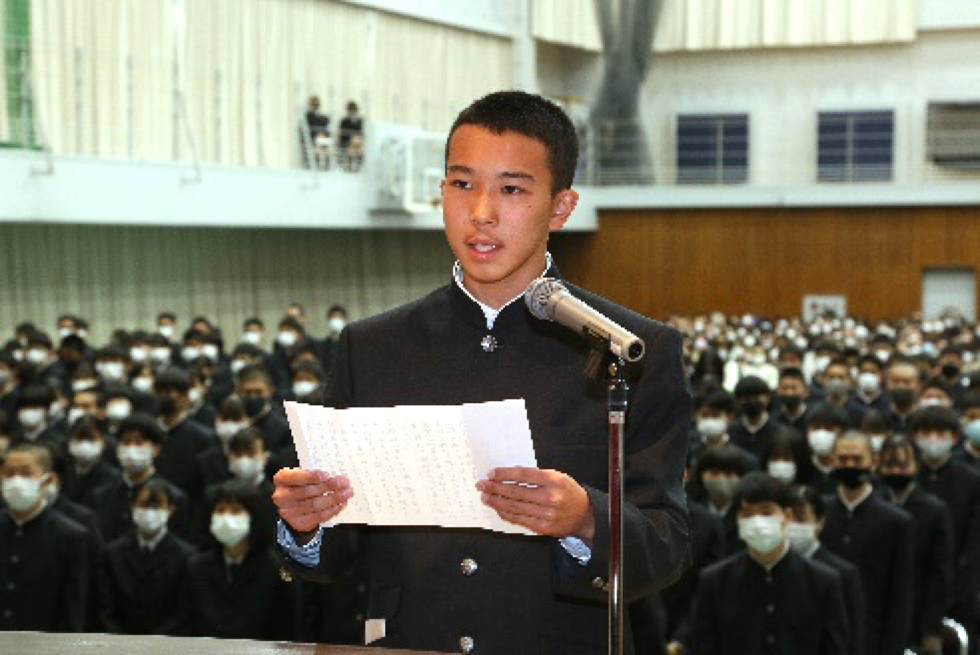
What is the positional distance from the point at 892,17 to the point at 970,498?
73.9ft

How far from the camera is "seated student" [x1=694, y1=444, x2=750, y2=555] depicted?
8.84 meters

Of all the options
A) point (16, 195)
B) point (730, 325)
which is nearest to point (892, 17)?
point (730, 325)

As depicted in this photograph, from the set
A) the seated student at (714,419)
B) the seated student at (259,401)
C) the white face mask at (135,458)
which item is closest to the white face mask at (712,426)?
the seated student at (714,419)

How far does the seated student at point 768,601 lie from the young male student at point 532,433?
424 cm

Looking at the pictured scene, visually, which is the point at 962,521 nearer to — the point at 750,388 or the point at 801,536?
the point at 801,536

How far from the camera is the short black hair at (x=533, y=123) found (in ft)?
9.15

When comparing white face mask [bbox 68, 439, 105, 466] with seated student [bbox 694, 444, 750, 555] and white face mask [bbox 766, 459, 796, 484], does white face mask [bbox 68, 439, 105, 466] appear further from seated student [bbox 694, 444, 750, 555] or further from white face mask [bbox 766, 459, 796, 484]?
white face mask [bbox 766, 459, 796, 484]

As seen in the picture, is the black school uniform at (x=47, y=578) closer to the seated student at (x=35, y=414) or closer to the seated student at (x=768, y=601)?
the seated student at (x=768, y=601)

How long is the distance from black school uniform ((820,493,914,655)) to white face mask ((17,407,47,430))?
6014mm

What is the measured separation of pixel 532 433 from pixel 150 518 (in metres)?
5.40

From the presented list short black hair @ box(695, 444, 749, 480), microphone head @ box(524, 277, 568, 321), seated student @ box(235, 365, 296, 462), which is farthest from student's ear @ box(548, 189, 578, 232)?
seated student @ box(235, 365, 296, 462)

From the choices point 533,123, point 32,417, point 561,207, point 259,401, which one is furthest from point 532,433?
point 32,417

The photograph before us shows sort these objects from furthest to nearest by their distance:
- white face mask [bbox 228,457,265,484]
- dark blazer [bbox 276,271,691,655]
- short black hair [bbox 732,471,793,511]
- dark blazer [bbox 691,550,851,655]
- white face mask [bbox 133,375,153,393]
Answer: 1. white face mask [bbox 133,375,153,393]
2. white face mask [bbox 228,457,265,484]
3. short black hair [bbox 732,471,793,511]
4. dark blazer [bbox 691,550,851,655]
5. dark blazer [bbox 276,271,691,655]

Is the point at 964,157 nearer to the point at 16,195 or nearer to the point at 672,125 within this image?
the point at 672,125
